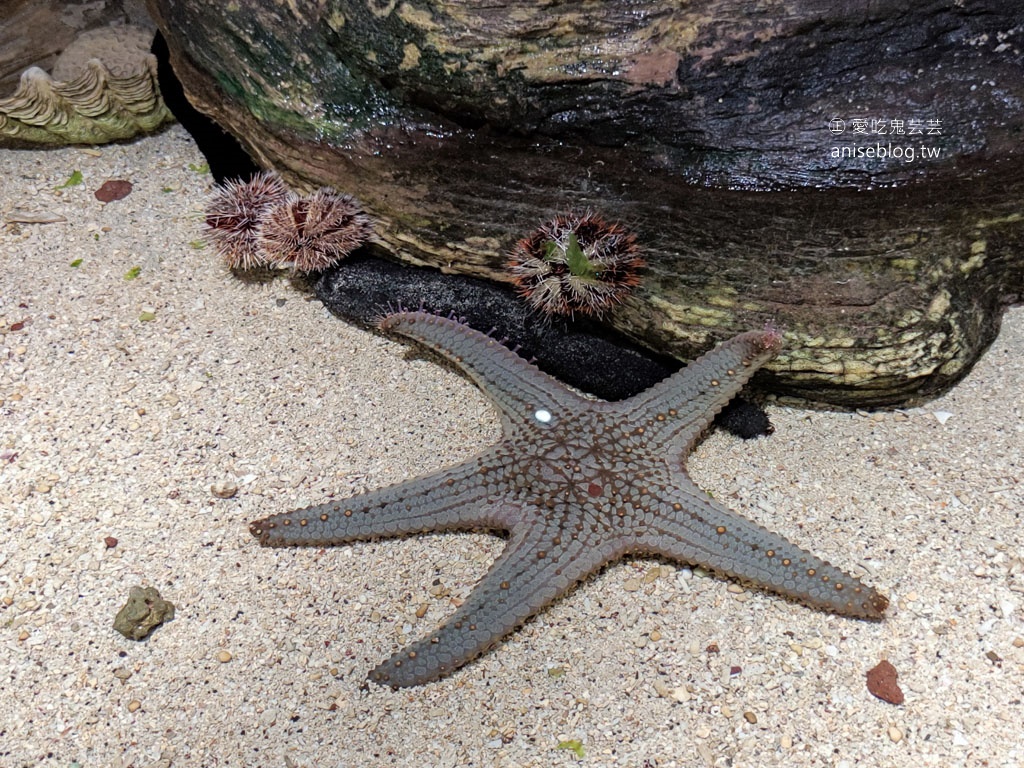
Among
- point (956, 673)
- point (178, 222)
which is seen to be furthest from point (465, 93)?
point (956, 673)


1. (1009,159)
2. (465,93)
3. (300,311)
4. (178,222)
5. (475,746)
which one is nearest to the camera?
(475,746)

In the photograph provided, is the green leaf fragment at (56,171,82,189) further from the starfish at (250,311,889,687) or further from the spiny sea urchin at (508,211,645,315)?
the spiny sea urchin at (508,211,645,315)

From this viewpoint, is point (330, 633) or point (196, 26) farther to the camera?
point (196, 26)

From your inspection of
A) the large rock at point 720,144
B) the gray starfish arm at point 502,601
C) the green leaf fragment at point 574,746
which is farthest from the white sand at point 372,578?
the large rock at point 720,144

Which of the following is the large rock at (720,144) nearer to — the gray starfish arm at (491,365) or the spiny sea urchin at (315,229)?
the spiny sea urchin at (315,229)

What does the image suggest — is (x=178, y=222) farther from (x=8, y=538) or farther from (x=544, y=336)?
(x=544, y=336)

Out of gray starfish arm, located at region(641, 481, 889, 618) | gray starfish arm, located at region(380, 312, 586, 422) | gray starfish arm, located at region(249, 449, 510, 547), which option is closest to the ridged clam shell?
gray starfish arm, located at region(380, 312, 586, 422)

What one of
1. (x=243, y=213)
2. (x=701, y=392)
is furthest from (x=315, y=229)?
(x=701, y=392)

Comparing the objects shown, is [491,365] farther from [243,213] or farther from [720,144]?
[243,213]
